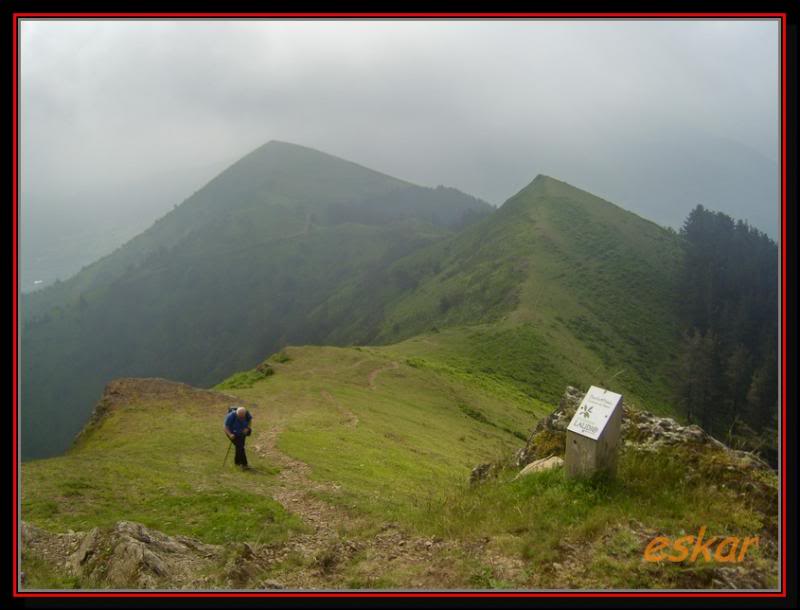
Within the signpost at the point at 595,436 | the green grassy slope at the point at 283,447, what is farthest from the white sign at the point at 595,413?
the green grassy slope at the point at 283,447

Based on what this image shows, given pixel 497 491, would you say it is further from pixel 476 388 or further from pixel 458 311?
pixel 458 311

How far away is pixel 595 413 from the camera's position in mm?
9656

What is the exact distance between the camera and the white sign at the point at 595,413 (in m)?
9.41

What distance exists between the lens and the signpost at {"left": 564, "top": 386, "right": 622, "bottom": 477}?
30.9 feet

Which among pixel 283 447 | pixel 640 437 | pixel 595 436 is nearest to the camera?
pixel 595 436

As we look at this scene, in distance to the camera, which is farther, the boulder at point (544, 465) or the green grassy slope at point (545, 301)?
the green grassy slope at point (545, 301)

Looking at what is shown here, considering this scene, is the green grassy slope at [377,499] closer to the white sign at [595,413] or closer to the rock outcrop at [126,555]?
the rock outcrop at [126,555]

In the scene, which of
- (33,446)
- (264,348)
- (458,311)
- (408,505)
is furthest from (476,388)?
(33,446)

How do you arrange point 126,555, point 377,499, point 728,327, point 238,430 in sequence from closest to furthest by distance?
point 126,555 → point 377,499 → point 238,430 → point 728,327

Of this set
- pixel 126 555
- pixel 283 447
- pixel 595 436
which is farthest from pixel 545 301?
pixel 126 555

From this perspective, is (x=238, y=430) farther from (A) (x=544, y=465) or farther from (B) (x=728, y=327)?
(B) (x=728, y=327)

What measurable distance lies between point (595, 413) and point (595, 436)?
1.68ft

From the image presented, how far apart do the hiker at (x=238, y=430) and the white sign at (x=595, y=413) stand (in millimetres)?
12459

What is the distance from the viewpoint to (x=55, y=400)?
541ft
